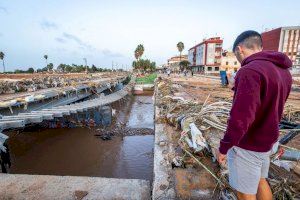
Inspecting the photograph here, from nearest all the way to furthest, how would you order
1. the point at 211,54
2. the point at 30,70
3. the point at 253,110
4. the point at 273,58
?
the point at 253,110 → the point at 273,58 → the point at 211,54 → the point at 30,70

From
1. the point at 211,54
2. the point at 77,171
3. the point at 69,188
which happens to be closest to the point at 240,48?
the point at 69,188

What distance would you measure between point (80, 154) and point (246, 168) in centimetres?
1064

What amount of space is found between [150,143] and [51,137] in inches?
249

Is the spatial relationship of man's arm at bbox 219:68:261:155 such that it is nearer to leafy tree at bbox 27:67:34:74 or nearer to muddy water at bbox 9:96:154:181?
muddy water at bbox 9:96:154:181

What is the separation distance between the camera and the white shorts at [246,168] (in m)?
2.15

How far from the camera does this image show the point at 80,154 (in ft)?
37.8

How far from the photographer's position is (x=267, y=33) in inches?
1912

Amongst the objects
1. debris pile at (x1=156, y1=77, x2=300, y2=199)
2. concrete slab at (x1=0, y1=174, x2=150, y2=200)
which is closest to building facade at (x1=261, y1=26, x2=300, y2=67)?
debris pile at (x1=156, y1=77, x2=300, y2=199)

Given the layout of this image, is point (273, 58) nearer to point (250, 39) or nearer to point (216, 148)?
point (250, 39)

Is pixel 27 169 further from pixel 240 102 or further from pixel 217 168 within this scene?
pixel 240 102

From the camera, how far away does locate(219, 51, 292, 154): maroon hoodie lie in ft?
6.34

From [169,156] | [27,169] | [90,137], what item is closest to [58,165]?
[27,169]

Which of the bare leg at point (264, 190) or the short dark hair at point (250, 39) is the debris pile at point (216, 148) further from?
the short dark hair at point (250, 39)

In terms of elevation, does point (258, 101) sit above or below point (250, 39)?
below
